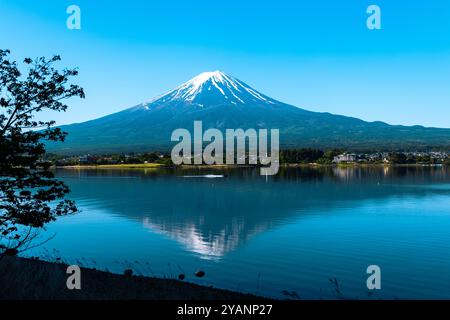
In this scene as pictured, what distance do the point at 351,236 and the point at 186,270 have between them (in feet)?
36.2

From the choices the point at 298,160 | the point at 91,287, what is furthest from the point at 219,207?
the point at 298,160

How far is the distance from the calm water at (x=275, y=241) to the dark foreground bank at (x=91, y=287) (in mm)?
2484

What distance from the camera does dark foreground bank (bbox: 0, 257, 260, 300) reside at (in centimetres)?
881

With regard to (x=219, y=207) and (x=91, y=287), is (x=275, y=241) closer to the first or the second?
(x=91, y=287)

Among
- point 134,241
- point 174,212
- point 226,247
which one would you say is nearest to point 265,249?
point 226,247

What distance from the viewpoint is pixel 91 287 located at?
11.8 meters

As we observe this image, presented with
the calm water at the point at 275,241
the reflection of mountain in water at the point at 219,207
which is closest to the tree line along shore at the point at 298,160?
the reflection of mountain in water at the point at 219,207

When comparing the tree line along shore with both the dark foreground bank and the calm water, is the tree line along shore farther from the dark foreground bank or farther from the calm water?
the dark foreground bank

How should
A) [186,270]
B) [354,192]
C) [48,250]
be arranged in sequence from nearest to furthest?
[186,270] < [48,250] < [354,192]

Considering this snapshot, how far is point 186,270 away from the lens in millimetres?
17031

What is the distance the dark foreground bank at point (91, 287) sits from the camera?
8.81 metres

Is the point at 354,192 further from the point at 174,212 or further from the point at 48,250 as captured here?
the point at 48,250

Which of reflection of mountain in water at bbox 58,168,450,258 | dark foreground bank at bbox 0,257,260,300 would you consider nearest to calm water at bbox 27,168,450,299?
reflection of mountain in water at bbox 58,168,450,258
